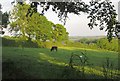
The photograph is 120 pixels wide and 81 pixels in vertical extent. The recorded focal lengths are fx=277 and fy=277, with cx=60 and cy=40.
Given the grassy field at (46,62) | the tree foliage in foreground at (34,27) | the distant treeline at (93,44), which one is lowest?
the grassy field at (46,62)

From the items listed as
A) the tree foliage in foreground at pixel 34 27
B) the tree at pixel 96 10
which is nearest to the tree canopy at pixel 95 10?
the tree at pixel 96 10

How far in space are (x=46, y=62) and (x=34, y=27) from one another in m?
0.60

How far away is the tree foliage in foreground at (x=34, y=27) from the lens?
14.5 feet

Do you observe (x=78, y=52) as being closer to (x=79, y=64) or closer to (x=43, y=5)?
(x=79, y=64)

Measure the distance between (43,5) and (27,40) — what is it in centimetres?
131

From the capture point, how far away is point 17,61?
4383 mm

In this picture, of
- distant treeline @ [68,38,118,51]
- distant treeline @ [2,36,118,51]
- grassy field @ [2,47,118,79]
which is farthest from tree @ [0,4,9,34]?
distant treeline @ [68,38,118,51]

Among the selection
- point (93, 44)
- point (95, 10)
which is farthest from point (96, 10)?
point (93, 44)

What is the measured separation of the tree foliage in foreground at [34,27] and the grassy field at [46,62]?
8.4 inches

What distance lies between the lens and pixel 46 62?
4434mm

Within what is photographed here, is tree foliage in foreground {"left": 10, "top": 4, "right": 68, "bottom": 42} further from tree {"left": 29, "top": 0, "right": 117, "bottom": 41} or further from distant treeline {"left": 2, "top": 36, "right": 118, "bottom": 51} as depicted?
tree {"left": 29, "top": 0, "right": 117, "bottom": 41}

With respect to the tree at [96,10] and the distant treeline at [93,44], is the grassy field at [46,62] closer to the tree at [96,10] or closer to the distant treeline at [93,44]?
the distant treeline at [93,44]

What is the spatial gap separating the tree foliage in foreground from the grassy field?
0.70ft

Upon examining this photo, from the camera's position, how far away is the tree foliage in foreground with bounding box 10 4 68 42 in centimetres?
442
